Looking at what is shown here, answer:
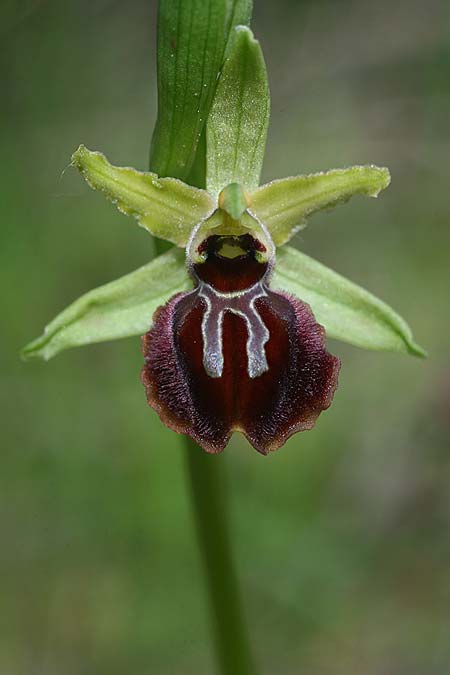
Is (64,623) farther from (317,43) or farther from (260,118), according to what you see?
(317,43)

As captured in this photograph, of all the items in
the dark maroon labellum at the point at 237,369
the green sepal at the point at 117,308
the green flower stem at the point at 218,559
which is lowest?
the green flower stem at the point at 218,559

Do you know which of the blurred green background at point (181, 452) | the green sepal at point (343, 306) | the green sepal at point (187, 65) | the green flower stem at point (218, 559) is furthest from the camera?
the blurred green background at point (181, 452)

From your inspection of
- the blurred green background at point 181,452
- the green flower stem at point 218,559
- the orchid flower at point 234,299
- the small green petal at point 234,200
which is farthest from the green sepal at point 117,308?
the blurred green background at point 181,452

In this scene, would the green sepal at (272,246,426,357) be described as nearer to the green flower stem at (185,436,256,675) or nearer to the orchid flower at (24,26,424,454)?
the orchid flower at (24,26,424,454)

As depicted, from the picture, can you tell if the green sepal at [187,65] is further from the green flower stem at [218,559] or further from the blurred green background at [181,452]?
the blurred green background at [181,452]

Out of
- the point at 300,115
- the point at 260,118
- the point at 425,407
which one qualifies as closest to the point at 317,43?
the point at 300,115

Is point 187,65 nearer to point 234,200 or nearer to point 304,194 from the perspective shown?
point 234,200
